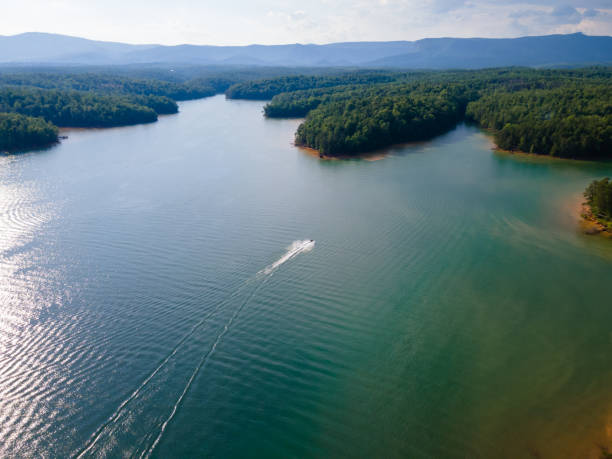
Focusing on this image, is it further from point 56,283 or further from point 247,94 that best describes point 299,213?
point 247,94

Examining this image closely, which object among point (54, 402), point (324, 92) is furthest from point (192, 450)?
point (324, 92)

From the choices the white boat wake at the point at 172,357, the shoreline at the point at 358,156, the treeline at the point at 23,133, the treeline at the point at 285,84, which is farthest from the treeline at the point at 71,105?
the white boat wake at the point at 172,357

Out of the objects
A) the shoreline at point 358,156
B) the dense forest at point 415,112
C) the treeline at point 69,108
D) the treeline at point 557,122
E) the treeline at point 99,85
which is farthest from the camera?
the treeline at point 99,85

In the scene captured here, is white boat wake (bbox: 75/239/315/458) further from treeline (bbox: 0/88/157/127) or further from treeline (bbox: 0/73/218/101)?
treeline (bbox: 0/73/218/101)

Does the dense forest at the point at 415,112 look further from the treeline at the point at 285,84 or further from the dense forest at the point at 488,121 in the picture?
the treeline at the point at 285,84

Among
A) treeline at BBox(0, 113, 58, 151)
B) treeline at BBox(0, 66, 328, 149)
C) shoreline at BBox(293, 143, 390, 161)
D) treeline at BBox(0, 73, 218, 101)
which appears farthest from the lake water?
treeline at BBox(0, 73, 218, 101)

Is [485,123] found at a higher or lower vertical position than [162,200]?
higher
